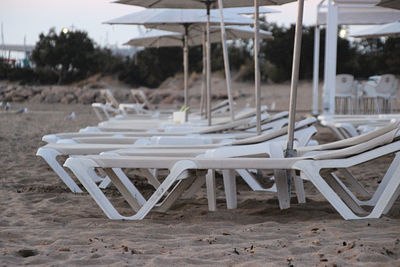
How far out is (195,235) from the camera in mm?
2777

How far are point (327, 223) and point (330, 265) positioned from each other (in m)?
0.79

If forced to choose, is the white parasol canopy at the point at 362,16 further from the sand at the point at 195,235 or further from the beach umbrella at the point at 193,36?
the sand at the point at 195,235

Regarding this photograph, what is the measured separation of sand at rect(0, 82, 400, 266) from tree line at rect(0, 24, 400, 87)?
17.7 metres

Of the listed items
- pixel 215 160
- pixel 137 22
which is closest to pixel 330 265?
pixel 215 160

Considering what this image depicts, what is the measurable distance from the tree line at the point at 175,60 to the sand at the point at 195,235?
1768 centimetres

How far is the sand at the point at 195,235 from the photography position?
2.29 meters

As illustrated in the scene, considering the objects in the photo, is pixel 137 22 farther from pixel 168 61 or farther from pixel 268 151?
pixel 168 61

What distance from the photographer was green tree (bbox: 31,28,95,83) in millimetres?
26078

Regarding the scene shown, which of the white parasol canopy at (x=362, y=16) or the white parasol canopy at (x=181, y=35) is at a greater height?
the white parasol canopy at (x=362, y=16)

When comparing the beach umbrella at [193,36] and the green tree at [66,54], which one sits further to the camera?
the green tree at [66,54]

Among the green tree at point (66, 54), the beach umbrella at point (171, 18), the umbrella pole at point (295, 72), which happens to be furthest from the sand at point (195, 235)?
the green tree at point (66, 54)

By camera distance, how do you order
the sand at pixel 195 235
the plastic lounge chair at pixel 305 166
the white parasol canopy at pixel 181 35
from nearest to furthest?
the sand at pixel 195 235
the plastic lounge chair at pixel 305 166
the white parasol canopy at pixel 181 35

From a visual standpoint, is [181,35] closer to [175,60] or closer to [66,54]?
[66,54]

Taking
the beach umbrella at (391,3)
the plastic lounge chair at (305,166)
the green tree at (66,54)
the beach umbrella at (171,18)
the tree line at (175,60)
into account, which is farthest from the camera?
the green tree at (66,54)
